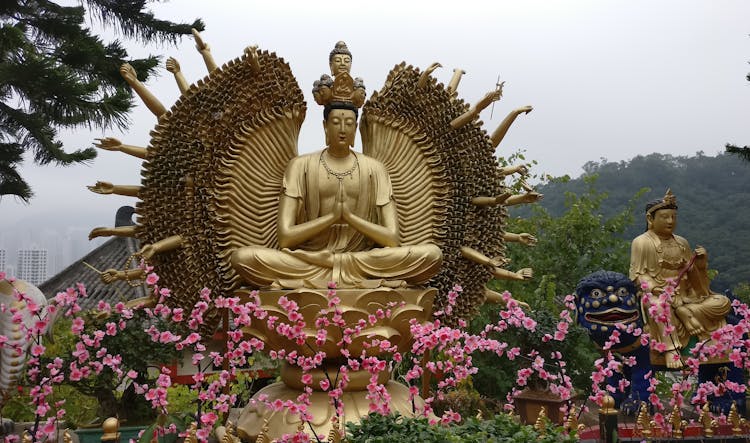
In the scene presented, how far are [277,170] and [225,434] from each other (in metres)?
2.39

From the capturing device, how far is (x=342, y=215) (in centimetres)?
527

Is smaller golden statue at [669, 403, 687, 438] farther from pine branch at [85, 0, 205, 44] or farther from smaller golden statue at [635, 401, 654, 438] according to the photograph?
pine branch at [85, 0, 205, 44]

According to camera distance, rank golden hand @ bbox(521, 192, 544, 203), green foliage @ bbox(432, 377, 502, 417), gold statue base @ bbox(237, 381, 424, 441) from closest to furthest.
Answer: gold statue base @ bbox(237, 381, 424, 441) < golden hand @ bbox(521, 192, 544, 203) < green foliage @ bbox(432, 377, 502, 417)

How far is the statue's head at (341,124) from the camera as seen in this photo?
211 inches

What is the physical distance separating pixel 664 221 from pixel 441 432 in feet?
16.9

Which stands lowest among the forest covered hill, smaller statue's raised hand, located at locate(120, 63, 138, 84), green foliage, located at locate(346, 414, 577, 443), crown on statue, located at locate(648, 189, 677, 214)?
green foliage, located at locate(346, 414, 577, 443)

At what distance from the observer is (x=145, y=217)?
498 cm

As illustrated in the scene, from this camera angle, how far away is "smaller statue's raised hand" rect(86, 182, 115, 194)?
462 centimetres

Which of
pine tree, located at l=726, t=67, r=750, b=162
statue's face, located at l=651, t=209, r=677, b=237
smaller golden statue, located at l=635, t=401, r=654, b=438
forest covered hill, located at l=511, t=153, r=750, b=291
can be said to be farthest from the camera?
forest covered hill, located at l=511, t=153, r=750, b=291

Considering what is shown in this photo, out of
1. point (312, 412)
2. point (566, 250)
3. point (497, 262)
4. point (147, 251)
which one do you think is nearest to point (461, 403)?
point (497, 262)

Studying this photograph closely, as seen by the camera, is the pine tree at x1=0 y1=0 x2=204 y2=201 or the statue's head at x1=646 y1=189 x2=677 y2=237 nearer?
the pine tree at x1=0 y1=0 x2=204 y2=201

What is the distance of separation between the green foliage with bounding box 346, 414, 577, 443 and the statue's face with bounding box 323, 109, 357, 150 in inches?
104

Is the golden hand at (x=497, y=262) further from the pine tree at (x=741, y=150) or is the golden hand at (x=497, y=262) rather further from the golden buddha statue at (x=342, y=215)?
the pine tree at (x=741, y=150)

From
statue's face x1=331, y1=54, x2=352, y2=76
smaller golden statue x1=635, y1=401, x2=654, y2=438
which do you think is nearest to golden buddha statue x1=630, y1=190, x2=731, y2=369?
smaller golden statue x1=635, y1=401, x2=654, y2=438
